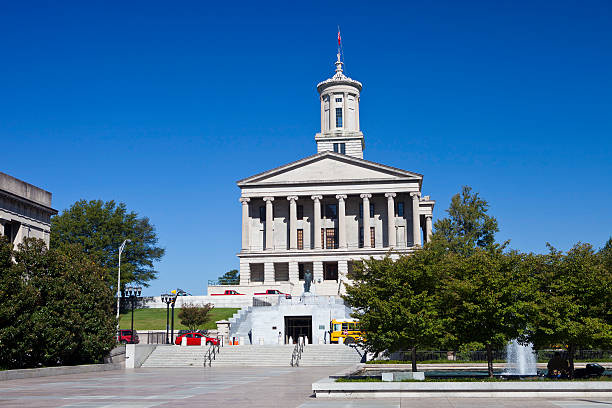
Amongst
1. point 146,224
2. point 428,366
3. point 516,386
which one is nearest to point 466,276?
point 516,386

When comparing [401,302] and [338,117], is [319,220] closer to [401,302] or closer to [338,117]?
[338,117]

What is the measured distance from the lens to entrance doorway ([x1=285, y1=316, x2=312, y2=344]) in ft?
196

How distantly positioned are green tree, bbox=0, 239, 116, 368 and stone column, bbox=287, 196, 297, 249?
51.1 meters

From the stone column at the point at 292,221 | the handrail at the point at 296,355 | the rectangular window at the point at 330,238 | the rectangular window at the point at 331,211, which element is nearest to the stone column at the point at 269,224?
the stone column at the point at 292,221

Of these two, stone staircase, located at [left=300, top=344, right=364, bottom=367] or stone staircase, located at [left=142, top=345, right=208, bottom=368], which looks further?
stone staircase, located at [left=142, top=345, right=208, bottom=368]

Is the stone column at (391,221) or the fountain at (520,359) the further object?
the stone column at (391,221)

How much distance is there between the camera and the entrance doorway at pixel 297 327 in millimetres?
59844

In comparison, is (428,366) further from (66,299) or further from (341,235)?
(341,235)

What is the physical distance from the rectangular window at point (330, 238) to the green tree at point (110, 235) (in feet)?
80.6

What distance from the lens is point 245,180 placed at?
306 feet

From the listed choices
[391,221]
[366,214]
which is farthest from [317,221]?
[391,221]

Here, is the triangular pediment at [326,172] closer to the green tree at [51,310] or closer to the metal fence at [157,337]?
the metal fence at [157,337]

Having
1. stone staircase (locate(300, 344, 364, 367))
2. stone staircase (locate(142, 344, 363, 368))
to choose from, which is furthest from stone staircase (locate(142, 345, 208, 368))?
stone staircase (locate(300, 344, 364, 367))

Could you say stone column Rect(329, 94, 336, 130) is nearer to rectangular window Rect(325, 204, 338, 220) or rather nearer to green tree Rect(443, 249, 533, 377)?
rectangular window Rect(325, 204, 338, 220)
